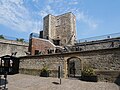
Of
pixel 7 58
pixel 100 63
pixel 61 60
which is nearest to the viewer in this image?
pixel 100 63

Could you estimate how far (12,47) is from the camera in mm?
25141

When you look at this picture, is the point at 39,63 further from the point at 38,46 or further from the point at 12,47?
the point at 12,47

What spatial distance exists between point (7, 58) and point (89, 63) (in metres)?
12.2

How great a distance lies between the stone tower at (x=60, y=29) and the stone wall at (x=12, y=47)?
863cm

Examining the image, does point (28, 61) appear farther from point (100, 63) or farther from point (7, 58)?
point (100, 63)

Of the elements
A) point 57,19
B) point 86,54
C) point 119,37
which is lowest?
point 86,54

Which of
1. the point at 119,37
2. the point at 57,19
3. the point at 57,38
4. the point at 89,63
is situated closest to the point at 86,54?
the point at 89,63

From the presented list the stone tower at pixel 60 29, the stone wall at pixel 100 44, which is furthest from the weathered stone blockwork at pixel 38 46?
the stone tower at pixel 60 29

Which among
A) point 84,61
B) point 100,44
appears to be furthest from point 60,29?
point 84,61

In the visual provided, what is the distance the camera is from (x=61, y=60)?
1507 centimetres

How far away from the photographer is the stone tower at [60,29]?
112 ft

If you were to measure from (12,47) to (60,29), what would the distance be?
14.6 meters

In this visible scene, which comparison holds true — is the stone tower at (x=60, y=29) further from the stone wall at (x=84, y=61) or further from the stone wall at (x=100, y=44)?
the stone wall at (x=84, y=61)

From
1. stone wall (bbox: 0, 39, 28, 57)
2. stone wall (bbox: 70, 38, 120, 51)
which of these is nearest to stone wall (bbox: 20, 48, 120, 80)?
stone wall (bbox: 0, 39, 28, 57)
